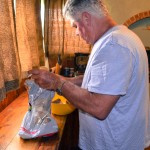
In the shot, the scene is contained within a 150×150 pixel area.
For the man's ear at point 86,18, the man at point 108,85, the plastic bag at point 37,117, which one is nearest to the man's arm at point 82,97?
the man at point 108,85

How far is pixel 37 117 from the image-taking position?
1.22 m

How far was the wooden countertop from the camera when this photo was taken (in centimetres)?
113

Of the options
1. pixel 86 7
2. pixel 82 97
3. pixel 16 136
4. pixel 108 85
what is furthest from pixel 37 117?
pixel 86 7

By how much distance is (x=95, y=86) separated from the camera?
922 mm

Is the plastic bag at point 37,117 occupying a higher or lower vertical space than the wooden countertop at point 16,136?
higher

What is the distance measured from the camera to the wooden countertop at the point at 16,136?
113cm

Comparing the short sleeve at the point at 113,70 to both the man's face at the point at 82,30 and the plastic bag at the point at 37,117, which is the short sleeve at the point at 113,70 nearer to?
the man's face at the point at 82,30

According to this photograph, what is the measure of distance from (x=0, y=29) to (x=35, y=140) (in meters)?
0.66

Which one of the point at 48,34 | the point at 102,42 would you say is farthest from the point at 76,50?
the point at 102,42

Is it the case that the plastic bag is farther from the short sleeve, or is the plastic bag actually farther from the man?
the short sleeve

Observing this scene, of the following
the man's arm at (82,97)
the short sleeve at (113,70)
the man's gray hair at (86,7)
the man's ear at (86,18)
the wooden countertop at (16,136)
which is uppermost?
the man's gray hair at (86,7)

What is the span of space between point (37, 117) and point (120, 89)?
1.79 feet

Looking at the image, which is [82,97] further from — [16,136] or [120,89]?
[16,136]

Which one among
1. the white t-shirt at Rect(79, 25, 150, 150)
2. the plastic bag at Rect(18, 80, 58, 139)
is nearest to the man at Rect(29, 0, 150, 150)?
the white t-shirt at Rect(79, 25, 150, 150)
